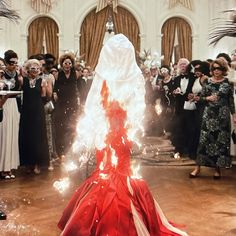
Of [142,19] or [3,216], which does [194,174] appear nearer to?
[3,216]

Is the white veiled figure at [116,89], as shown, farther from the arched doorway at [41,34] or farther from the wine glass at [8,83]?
the arched doorway at [41,34]

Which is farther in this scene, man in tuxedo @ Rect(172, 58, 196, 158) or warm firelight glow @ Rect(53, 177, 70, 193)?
man in tuxedo @ Rect(172, 58, 196, 158)

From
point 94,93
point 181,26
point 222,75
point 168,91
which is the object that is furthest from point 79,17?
point 94,93

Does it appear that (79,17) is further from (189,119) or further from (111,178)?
(111,178)

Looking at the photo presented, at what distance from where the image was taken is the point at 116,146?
3135 mm

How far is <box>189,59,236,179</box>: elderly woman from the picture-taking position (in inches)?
201

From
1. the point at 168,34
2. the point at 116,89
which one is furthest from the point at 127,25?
the point at 116,89

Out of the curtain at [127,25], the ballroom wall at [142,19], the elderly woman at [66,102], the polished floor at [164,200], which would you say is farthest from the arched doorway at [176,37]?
the polished floor at [164,200]

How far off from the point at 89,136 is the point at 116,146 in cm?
21

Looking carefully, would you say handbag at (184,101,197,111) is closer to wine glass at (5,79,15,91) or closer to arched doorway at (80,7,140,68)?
wine glass at (5,79,15,91)

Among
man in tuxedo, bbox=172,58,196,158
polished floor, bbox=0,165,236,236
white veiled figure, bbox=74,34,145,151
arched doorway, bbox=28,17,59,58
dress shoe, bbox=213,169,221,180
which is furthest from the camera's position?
arched doorway, bbox=28,17,59,58

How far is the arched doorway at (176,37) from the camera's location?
1469cm

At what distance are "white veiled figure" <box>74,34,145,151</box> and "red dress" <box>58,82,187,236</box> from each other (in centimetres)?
5

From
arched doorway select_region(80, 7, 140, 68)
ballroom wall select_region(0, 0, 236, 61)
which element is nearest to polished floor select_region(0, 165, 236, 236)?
ballroom wall select_region(0, 0, 236, 61)
